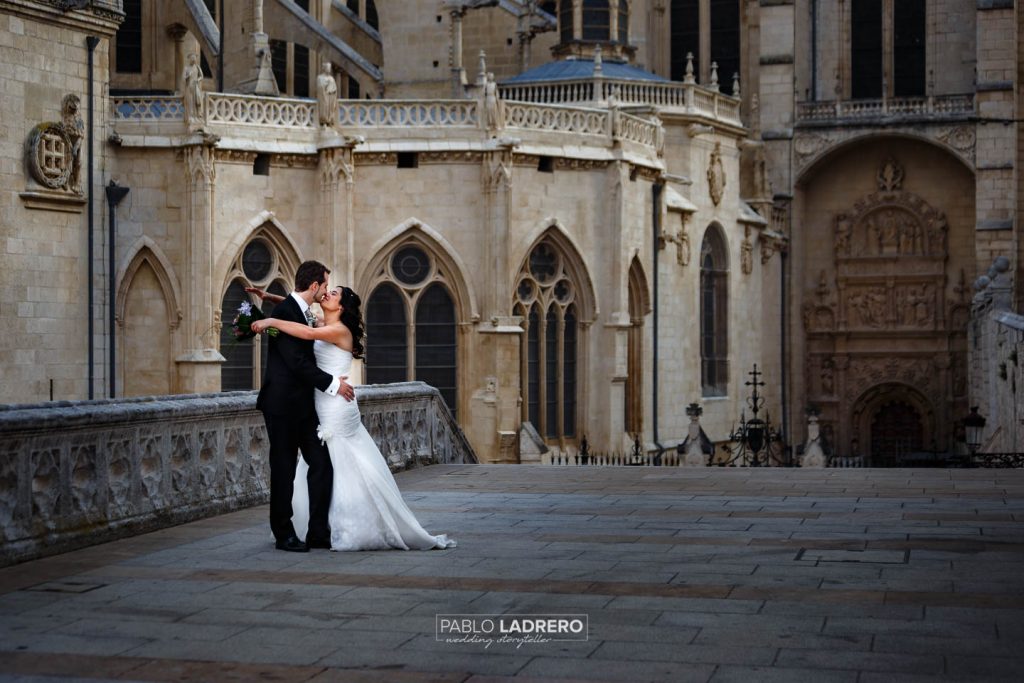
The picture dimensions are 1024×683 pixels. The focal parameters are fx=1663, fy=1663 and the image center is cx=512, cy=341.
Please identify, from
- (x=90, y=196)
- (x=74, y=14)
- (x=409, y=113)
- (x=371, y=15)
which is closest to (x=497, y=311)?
(x=409, y=113)

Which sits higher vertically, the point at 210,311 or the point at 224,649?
the point at 210,311

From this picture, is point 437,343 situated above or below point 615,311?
below

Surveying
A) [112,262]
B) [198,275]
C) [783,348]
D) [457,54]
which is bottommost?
[783,348]

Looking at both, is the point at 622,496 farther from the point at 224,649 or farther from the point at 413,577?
the point at 224,649

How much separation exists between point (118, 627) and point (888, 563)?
14.0 feet

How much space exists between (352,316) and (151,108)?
20.0m

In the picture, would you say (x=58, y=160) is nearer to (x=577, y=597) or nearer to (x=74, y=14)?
(x=74, y=14)

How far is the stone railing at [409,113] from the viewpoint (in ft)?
101

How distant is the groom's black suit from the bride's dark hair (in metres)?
0.26

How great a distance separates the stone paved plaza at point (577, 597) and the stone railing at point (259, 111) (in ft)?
60.2

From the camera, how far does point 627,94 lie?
124 feet

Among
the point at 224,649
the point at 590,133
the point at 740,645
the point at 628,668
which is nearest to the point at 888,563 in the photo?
the point at 740,645

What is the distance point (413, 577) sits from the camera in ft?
30.0

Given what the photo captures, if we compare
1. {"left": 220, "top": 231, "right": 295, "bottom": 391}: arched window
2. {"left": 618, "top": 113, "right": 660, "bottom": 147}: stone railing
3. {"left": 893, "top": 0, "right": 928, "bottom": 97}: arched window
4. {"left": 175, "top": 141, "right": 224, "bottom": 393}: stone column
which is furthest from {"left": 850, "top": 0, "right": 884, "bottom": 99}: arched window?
{"left": 175, "top": 141, "right": 224, "bottom": 393}: stone column
